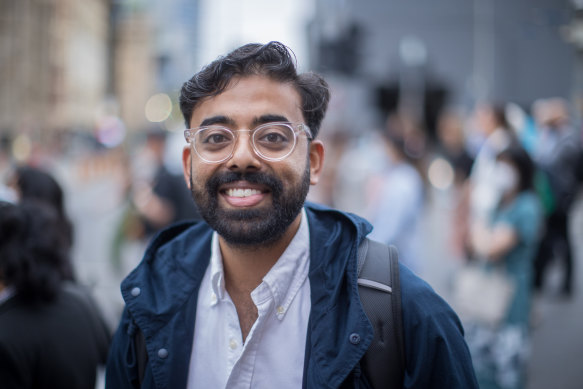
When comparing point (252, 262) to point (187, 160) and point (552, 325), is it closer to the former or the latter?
point (187, 160)

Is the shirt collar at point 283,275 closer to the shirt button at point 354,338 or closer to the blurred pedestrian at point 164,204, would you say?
the shirt button at point 354,338

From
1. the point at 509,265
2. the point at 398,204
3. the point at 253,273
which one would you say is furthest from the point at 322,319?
the point at 398,204

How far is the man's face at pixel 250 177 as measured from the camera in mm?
1956

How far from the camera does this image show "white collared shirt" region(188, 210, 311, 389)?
1872 millimetres

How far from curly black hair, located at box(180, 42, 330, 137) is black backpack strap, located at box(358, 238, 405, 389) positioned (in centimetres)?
63

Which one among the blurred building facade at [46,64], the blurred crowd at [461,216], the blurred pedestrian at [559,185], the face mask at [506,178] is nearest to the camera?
the blurred crowd at [461,216]

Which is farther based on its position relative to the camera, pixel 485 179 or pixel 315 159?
pixel 485 179

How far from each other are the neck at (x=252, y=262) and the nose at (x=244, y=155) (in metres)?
0.29

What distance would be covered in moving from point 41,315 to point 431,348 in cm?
165

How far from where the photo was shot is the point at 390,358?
68.4 inches

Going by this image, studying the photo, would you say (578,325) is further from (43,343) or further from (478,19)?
(478,19)

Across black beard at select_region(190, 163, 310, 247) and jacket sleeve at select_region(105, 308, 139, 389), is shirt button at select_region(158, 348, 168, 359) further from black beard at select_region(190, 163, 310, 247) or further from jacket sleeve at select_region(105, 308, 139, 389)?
black beard at select_region(190, 163, 310, 247)

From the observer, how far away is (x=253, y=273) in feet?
6.82

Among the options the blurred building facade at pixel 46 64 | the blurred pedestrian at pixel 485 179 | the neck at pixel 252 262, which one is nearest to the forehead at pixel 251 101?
the neck at pixel 252 262
